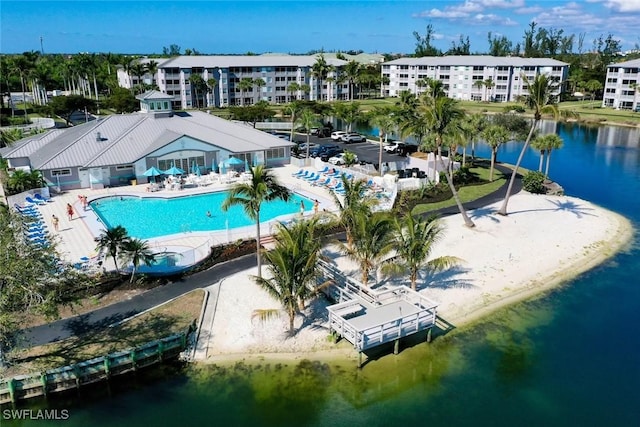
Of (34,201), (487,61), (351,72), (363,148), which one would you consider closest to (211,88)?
(351,72)

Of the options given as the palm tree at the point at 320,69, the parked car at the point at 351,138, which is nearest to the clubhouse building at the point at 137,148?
the parked car at the point at 351,138

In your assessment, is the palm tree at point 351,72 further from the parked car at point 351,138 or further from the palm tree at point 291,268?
the palm tree at point 291,268

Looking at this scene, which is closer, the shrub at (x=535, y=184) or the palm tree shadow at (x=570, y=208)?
the palm tree shadow at (x=570, y=208)

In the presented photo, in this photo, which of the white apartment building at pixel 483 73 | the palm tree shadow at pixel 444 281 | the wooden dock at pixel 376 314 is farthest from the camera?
the white apartment building at pixel 483 73

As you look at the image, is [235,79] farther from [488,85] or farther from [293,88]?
[488,85]

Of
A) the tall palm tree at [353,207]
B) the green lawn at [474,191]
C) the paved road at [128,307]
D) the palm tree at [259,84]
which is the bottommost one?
the paved road at [128,307]

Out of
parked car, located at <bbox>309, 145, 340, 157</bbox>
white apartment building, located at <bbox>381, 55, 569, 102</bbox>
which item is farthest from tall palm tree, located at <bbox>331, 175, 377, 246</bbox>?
white apartment building, located at <bbox>381, 55, 569, 102</bbox>

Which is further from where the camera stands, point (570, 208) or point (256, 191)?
point (570, 208)
